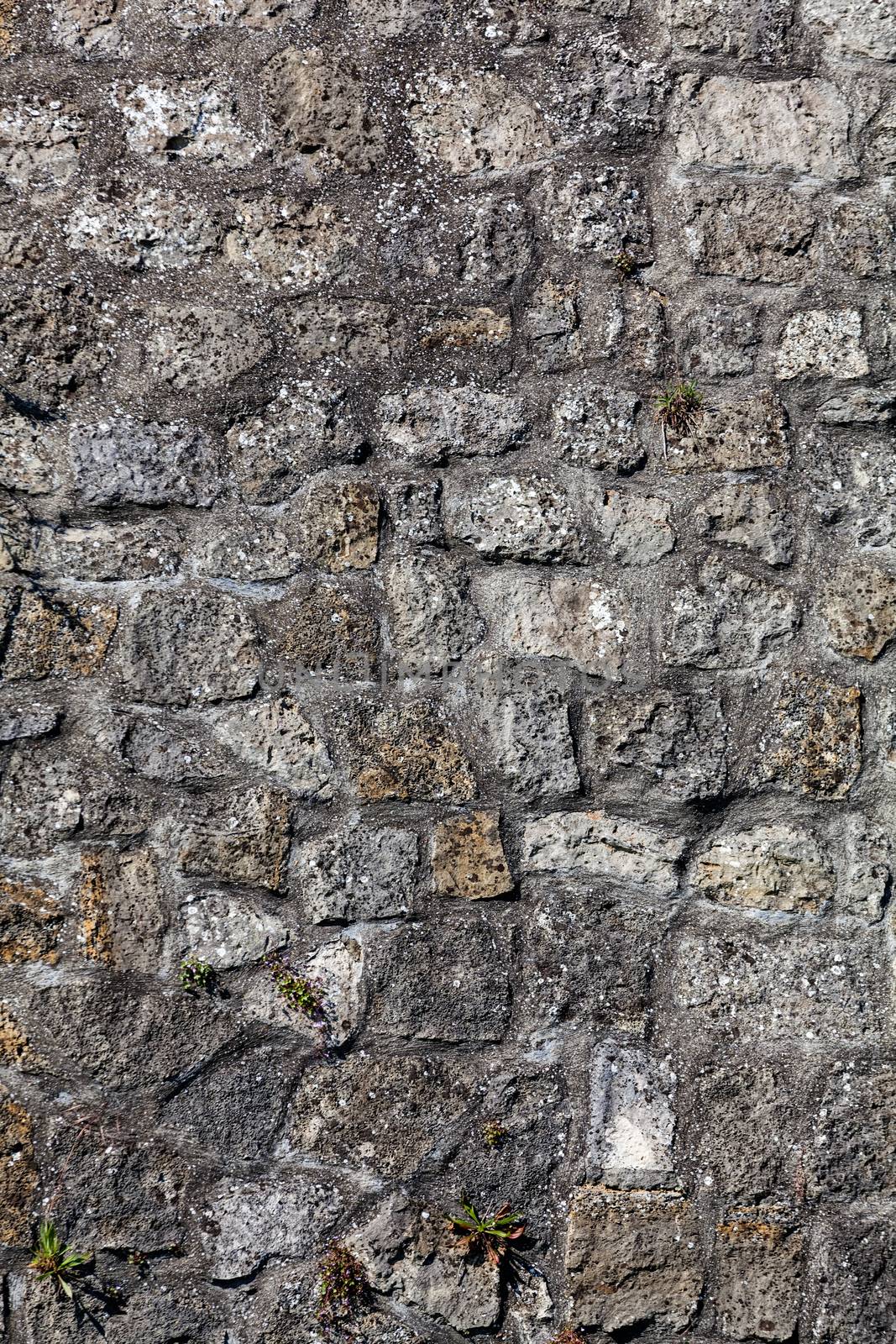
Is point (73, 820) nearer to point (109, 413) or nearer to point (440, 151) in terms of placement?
point (109, 413)

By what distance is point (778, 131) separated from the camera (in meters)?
2.35

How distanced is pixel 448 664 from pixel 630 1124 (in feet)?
3.11

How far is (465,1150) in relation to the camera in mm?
2164

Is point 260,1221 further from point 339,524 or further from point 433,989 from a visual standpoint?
point 339,524

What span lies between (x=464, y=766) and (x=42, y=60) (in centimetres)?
164

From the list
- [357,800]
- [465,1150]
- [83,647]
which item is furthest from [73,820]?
[465,1150]

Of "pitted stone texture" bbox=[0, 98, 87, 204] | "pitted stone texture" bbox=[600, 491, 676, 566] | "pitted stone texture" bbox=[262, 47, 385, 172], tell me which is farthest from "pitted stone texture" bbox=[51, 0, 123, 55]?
"pitted stone texture" bbox=[600, 491, 676, 566]

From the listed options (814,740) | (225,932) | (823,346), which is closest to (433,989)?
(225,932)

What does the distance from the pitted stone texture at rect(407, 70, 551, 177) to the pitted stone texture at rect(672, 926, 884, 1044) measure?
163 cm

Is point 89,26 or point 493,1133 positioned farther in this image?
point 89,26

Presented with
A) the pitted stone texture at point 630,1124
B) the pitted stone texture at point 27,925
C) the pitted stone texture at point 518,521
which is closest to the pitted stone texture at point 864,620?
the pitted stone texture at point 518,521

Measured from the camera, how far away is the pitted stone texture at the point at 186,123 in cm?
229

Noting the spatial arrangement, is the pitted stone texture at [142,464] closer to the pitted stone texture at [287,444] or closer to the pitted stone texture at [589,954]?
the pitted stone texture at [287,444]

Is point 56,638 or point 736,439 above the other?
point 736,439
